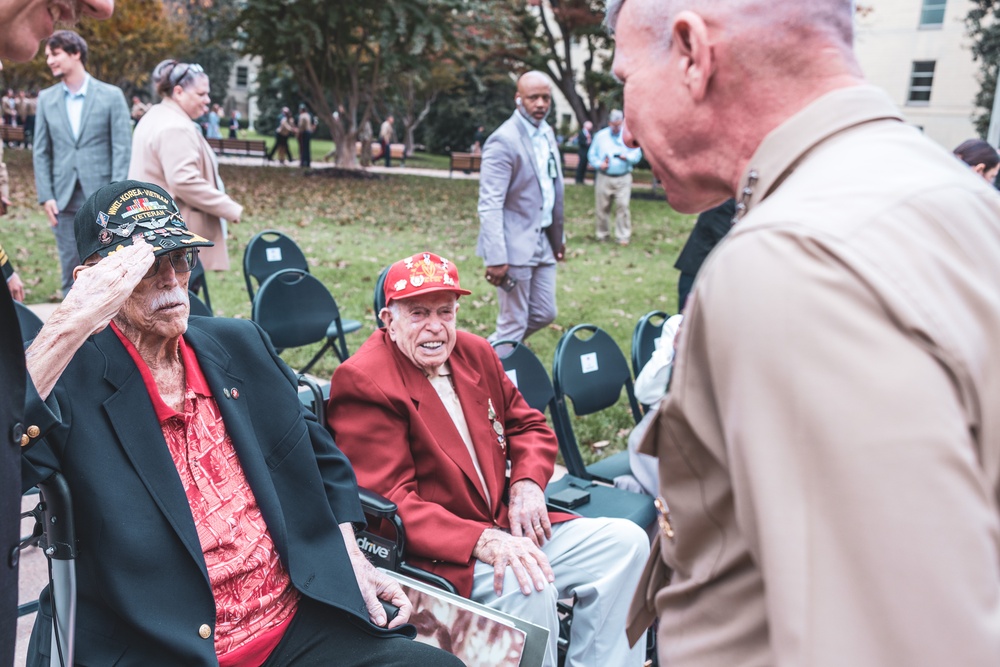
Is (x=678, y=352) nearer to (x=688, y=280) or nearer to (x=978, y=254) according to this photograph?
(x=978, y=254)

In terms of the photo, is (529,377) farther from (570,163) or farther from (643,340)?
(570,163)

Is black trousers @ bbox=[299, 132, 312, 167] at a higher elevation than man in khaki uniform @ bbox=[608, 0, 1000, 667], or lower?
lower

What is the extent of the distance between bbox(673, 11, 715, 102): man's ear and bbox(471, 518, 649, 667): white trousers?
2131 mm

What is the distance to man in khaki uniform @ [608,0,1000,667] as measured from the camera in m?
0.70

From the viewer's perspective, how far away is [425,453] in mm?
3049

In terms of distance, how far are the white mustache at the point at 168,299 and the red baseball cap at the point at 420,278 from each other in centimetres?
91

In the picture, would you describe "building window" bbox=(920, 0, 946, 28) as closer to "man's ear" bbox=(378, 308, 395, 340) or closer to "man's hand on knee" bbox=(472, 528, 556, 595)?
"man's ear" bbox=(378, 308, 395, 340)

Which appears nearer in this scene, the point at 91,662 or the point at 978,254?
the point at 978,254

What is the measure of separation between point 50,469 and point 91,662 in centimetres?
51

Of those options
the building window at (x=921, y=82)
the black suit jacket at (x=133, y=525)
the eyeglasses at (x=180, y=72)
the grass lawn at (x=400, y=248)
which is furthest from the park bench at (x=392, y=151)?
the black suit jacket at (x=133, y=525)

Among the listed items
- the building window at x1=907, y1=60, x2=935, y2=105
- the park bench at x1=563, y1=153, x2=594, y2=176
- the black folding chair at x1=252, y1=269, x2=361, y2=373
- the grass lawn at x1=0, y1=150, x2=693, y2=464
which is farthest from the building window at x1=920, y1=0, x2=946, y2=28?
the black folding chair at x1=252, y1=269, x2=361, y2=373

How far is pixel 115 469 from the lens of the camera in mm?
2117

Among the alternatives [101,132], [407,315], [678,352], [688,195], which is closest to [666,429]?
[678,352]

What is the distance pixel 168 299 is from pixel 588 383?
2.39 meters
